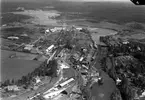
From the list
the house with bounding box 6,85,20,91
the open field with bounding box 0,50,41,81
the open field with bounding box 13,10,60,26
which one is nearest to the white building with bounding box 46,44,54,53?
the open field with bounding box 0,50,41,81

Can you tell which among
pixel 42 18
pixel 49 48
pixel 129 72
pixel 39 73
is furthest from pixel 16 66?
pixel 42 18

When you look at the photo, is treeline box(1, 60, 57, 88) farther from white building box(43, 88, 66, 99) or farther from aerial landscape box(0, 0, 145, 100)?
white building box(43, 88, 66, 99)

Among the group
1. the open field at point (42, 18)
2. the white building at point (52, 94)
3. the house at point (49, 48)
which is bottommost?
the white building at point (52, 94)

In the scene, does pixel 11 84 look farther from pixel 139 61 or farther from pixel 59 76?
pixel 139 61

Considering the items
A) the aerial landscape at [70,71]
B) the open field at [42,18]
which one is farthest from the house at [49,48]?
the open field at [42,18]

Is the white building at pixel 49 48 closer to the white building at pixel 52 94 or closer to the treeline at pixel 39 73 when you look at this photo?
the treeline at pixel 39 73

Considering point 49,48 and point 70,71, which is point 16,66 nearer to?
point 70,71

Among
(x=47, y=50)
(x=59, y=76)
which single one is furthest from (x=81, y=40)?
(x=59, y=76)
